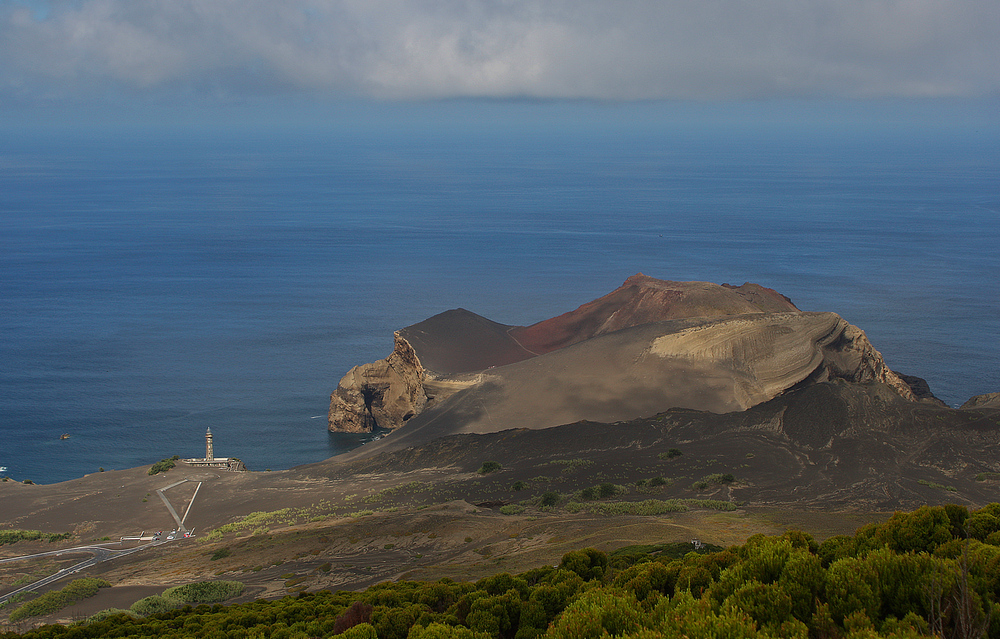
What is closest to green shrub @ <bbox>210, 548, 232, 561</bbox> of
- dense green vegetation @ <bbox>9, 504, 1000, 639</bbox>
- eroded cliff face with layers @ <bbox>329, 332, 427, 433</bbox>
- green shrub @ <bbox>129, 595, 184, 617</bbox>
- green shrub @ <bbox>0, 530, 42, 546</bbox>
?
green shrub @ <bbox>129, 595, 184, 617</bbox>

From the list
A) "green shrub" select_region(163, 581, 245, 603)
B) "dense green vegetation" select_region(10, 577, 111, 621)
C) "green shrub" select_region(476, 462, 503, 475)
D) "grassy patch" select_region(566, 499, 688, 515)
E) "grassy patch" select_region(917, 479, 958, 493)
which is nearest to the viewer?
"dense green vegetation" select_region(10, 577, 111, 621)

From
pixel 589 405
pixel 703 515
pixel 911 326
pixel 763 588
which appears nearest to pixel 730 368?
pixel 589 405

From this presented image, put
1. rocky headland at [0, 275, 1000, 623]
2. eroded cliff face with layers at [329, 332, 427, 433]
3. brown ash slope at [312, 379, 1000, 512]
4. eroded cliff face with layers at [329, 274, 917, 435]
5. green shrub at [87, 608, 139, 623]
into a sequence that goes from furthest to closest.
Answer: eroded cliff face with layers at [329, 332, 427, 433], eroded cliff face with layers at [329, 274, 917, 435], brown ash slope at [312, 379, 1000, 512], rocky headland at [0, 275, 1000, 623], green shrub at [87, 608, 139, 623]

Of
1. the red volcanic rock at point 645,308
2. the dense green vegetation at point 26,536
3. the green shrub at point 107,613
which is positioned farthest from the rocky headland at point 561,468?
the green shrub at point 107,613

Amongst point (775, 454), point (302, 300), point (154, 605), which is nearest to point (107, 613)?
point (154, 605)

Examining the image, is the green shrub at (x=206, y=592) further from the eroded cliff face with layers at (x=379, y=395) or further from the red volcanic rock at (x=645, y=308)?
the red volcanic rock at (x=645, y=308)

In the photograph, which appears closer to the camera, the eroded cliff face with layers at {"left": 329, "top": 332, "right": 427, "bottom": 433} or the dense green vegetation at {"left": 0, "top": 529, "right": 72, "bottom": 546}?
the dense green vegetation at {"left": 0, "top": 529, "right": 72, "bottom": 546}

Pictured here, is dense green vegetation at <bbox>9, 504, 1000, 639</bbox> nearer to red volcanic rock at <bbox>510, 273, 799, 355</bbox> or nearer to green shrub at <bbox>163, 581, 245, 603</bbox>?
green shrub at <bbox>163, 581, 245, 603</bbox>

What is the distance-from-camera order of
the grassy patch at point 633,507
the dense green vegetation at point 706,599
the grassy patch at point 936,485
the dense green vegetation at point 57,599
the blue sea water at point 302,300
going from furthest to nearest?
the blue sea water at point 302,300, the grassy patch at point 936,485, the grassy patch at point 633,507, the dense green vegetation at point 57,599, the dense green vegetation at point 706,599

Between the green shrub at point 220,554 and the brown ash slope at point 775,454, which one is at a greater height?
the brown ash slope at point 775,454
